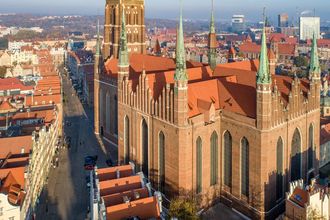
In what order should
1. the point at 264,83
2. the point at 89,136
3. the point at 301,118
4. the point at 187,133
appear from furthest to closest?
the point at 89,136
the point at 301,118
the point at 187,133
the point at 264,83

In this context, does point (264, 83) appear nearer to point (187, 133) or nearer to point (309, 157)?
point (187, 133)

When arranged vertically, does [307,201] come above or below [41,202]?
above

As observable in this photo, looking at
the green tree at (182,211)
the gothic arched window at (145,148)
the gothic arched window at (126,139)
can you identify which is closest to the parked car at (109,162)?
the gothic arched window at (126,139)

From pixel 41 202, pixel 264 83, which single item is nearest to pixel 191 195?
pixel 264 83

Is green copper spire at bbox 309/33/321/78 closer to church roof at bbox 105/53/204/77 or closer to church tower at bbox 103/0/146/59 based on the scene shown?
church roof at bbox 105/53/204/77

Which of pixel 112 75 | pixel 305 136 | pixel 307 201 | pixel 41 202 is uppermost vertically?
pixel 112 75

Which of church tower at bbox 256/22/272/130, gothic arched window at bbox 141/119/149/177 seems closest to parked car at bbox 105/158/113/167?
gothic arched window at bbox 141/119/149/177

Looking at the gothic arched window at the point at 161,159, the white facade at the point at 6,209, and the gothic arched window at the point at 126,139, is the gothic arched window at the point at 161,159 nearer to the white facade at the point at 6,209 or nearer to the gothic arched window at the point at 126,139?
the gothic arched window at the point at 126,139

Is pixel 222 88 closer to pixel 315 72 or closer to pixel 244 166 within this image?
pixel 244 166
